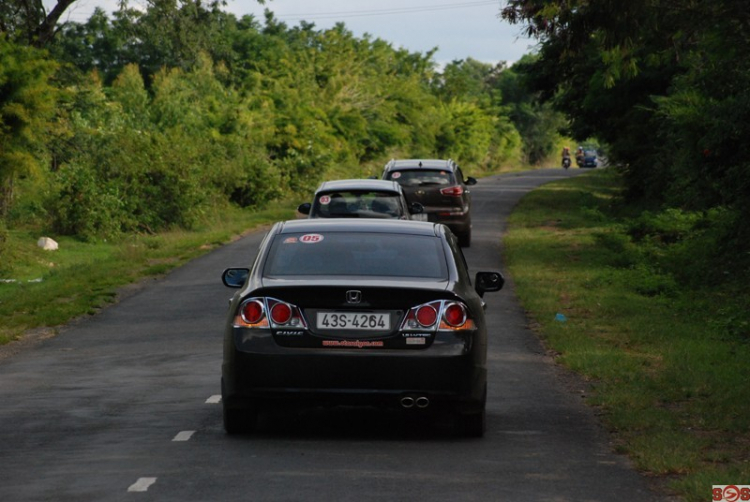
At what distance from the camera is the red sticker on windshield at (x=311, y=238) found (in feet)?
31.6

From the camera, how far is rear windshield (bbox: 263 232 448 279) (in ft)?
30.5

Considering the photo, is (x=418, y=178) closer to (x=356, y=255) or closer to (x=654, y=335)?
(x=654, y=335)

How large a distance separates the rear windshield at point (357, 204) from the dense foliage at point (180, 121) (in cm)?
804

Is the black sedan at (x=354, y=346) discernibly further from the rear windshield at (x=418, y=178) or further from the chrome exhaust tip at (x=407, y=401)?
the rear windshield at (x=418, y=178)

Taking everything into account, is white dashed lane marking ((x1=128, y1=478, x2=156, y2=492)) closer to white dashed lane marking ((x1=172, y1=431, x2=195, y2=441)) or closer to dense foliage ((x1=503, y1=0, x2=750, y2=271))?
white dashed lane marking ((x1=172, y1=431, x2=195, y2=441))

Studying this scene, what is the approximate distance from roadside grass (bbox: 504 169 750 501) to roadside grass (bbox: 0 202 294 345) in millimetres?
6364

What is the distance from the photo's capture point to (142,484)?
7.41m

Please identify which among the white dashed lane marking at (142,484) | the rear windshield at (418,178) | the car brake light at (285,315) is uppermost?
the car brake light at (285,315)

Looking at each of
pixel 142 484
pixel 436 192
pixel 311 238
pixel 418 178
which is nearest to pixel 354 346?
pixel 311 238

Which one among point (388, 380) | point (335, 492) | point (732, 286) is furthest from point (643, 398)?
point (732, 286)

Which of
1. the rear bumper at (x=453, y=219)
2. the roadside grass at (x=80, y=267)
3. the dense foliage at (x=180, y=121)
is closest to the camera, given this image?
the roadside grass at (x=80, y=267)

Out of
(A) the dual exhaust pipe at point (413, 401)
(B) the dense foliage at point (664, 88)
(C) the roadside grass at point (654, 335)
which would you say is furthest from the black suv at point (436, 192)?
(A) the dual exhaust pipe at point (413, 401)

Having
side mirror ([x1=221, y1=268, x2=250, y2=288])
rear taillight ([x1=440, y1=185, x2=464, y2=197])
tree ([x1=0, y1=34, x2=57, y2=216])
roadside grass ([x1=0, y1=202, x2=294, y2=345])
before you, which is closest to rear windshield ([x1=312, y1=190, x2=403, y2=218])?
roadside grass ([x1=0, y1=202, x2=294, y2=345])

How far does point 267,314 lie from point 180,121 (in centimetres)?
3669
